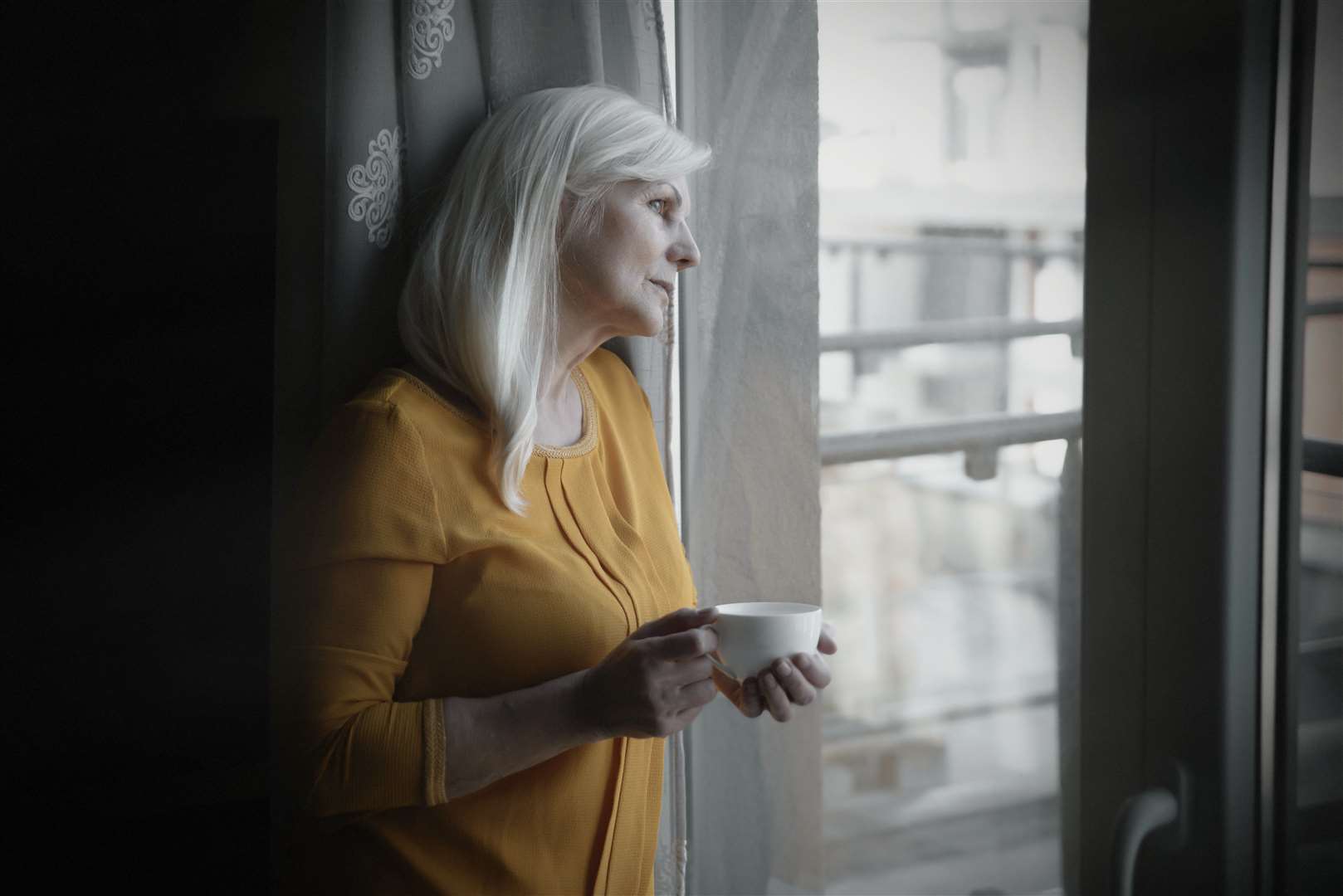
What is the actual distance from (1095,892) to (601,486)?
0.61 metres

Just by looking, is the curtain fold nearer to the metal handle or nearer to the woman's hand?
the woman's hand

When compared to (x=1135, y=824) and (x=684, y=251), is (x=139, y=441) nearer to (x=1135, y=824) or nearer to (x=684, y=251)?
(x=684, y=251)

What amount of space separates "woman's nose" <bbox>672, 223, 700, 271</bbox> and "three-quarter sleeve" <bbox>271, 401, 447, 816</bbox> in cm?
36

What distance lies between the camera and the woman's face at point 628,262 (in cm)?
106

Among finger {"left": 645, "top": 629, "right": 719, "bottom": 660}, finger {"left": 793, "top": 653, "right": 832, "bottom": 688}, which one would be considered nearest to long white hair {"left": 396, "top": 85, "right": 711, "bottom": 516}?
finger {"left": 645, "top": 629, "right": 719, "bottom": 660}

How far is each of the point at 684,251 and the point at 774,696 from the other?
1.60 ft

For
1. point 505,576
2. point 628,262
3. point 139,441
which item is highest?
point 628,262

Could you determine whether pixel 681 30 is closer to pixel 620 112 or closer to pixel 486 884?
pixel 620 112

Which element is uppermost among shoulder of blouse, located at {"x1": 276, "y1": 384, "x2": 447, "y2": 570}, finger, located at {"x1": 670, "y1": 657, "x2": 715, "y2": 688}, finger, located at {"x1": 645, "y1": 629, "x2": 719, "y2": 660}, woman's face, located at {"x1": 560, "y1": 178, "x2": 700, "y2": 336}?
woman's face, located at {"x1": 560, "y1": 178, "x2": 700, "y2": 336}

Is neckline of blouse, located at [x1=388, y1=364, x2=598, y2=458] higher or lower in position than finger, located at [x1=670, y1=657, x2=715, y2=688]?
higher

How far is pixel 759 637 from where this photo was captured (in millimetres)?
884

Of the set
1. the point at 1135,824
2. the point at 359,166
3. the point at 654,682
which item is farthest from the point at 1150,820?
the point at 359,166

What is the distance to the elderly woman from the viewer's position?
93 cm

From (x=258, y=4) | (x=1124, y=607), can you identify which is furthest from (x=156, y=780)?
(x=1124, y=607)
